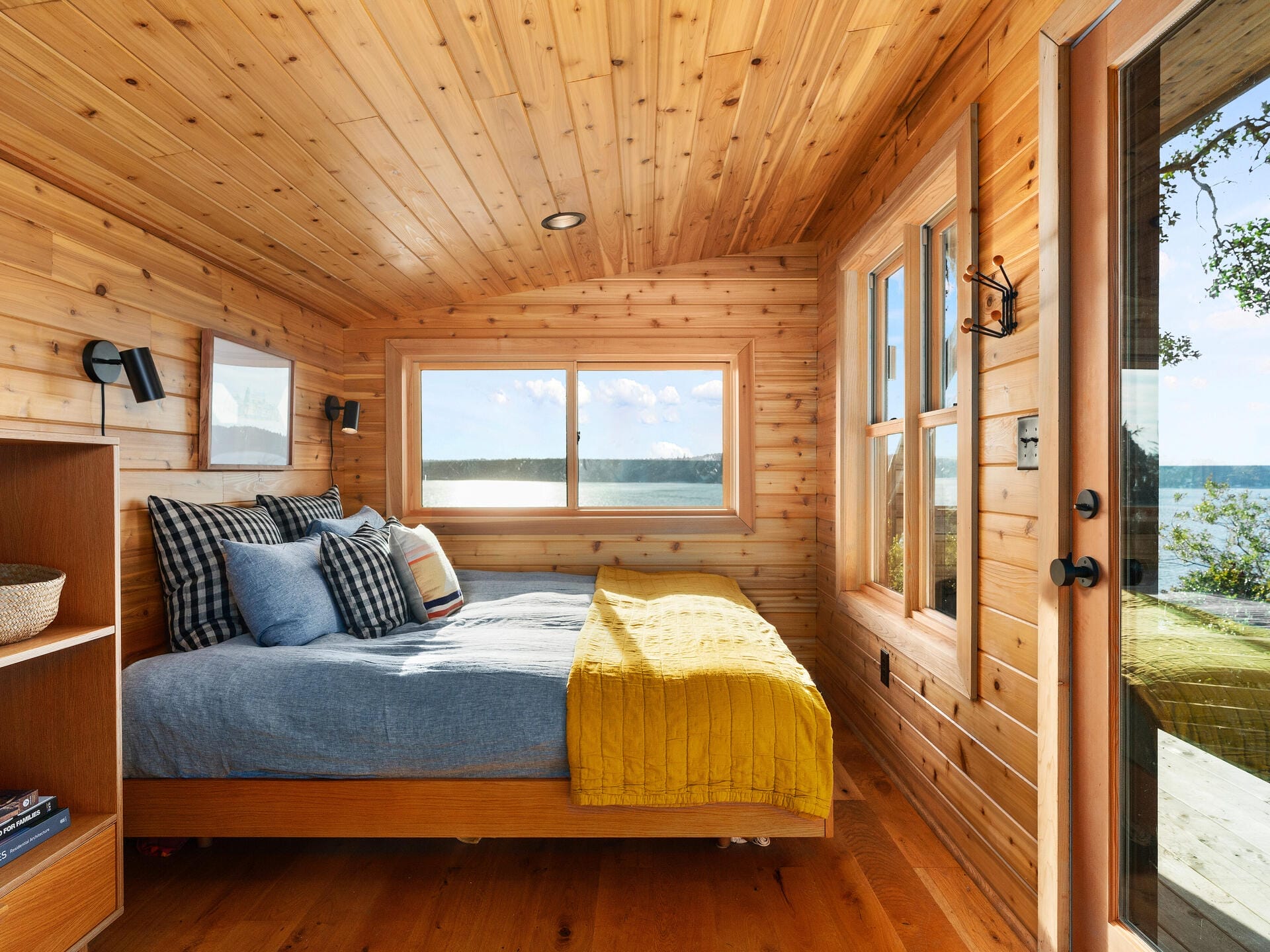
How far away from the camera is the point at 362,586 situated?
2.54 metres

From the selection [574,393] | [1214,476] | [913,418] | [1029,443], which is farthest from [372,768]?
[574,393]

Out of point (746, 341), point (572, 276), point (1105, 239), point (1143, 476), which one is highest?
point (572, 276)

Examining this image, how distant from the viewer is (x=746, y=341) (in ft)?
12.6

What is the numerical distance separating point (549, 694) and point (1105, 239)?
1.65 metres

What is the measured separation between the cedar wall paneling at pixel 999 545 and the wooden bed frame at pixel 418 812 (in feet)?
1.52

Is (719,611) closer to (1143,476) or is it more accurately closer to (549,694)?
(549,694)

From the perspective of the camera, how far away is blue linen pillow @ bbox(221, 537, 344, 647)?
2.27m

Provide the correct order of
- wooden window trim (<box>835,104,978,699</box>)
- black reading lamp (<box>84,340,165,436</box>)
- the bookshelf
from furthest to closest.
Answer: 1. black reading lamp (<box>84,340,165,436</box>)
2. wooden window trim (<box>835,104,978,699</box>)
3. the bookshelf

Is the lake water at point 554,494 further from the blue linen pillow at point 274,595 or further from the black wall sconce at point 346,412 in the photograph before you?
the blue linen pillow at point 274,595

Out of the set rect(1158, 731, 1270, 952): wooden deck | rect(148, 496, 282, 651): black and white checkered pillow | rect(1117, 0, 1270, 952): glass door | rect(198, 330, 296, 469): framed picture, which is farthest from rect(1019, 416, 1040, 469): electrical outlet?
rect(198, 330, 296, 469): framed picture

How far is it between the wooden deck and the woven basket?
7.15ft

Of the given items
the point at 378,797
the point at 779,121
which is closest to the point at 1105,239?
the point at 779,121

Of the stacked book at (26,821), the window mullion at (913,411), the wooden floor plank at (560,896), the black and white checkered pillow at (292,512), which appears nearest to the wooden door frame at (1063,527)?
the wooden floor plank at (560,896)

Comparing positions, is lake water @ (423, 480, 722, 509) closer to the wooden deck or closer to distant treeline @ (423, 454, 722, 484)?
distant treeline @ (423, 454, 722, 484)
